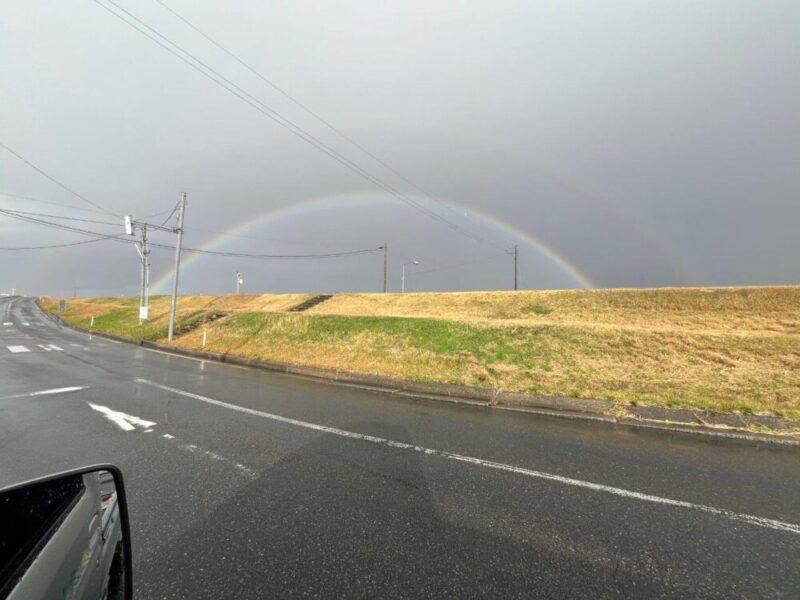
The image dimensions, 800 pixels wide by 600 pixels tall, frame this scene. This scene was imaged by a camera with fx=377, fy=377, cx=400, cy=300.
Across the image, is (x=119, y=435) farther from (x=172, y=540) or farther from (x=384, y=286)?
(x=384, y=286)

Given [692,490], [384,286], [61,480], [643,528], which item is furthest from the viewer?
[384,286]

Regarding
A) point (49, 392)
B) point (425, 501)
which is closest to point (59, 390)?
point (49, 392)

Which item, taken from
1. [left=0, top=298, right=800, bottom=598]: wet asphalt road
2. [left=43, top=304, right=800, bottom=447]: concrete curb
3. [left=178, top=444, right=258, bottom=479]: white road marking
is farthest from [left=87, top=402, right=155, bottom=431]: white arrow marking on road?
[left=43, top=304, right=800, bottom=447]: concrete curb

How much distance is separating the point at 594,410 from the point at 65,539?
23.4 ft

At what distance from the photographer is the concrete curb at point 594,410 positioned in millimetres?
5472

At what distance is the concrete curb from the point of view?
18.0 feet

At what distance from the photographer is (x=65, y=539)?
3.76 feet

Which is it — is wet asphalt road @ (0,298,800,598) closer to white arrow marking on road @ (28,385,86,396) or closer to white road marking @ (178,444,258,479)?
white road marking @ (178,444,258,479)

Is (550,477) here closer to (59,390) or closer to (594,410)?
(594,410)

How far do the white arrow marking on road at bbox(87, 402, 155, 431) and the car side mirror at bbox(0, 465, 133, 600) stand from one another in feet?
15.4

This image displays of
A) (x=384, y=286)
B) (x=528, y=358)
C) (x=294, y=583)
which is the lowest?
(x=294, y=583)

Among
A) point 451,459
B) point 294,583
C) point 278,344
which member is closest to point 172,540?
point 294,583

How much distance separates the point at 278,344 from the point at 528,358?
9115 mm

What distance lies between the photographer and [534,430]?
5.61 metres
